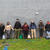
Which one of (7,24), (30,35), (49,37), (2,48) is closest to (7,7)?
(7,24)

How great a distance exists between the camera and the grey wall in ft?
73.6

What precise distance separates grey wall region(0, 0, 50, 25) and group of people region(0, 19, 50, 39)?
1.44 m

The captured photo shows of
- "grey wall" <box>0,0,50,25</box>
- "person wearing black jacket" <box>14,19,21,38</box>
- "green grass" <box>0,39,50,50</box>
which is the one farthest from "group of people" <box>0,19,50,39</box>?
"green grass" <box>0,39,50,50</box>

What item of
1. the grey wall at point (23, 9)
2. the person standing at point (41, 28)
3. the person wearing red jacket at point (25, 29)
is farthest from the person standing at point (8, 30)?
the person standing at point (41, 28)

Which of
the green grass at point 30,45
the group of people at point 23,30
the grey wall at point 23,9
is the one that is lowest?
the green grass at point 30,45

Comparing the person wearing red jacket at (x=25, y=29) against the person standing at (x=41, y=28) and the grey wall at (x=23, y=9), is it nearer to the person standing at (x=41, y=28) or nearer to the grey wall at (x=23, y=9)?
the person standing at (x=41, y=28)

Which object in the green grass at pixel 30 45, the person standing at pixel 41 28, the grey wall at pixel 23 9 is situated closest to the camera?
the green grass at pixel 30 45

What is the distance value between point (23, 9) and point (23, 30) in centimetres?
251

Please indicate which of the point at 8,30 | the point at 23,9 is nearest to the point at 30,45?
the point at 8,30

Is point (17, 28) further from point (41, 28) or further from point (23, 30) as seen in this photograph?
point (41, 28)

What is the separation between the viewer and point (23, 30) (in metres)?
20.8

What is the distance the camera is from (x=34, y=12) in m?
22.4

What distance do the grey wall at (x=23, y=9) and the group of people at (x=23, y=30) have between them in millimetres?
1435

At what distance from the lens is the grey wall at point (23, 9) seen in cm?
2242
